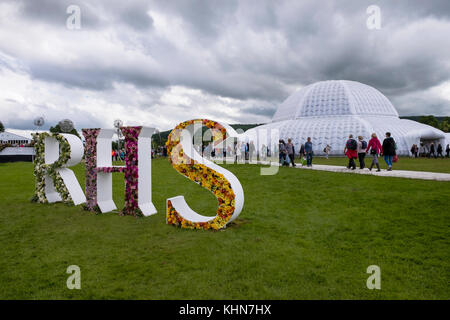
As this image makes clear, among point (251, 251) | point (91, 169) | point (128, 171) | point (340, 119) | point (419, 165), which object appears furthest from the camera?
point (340, 119)

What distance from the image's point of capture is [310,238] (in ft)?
17.5

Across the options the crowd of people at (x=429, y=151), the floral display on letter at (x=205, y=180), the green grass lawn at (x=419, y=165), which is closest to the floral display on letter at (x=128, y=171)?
the floral display on letter at (x=205, y=180)

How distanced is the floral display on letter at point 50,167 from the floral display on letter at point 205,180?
3.86 m

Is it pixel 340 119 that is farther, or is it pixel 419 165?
pixel 340 119

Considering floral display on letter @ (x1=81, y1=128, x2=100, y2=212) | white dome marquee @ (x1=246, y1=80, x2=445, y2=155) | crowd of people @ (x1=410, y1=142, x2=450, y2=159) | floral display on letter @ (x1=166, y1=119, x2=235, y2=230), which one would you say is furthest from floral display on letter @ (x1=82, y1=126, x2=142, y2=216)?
crowd of people @ (x1=410, y1=142, x2=450, y2=159)

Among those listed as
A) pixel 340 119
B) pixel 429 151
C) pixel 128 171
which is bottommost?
pixel 128 171

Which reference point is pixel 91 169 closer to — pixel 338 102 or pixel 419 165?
pixel 419 165

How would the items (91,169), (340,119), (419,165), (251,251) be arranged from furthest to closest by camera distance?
1. (340,119)
2. (419,165)
3. (91,169)
4. (251,251)

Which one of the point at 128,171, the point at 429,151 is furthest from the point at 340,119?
the point at 128,171

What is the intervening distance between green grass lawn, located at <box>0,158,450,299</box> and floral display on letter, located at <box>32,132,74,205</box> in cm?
54

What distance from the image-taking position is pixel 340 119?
122ft

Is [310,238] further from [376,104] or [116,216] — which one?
[376,104]

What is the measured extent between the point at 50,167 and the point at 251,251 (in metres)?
7.28
